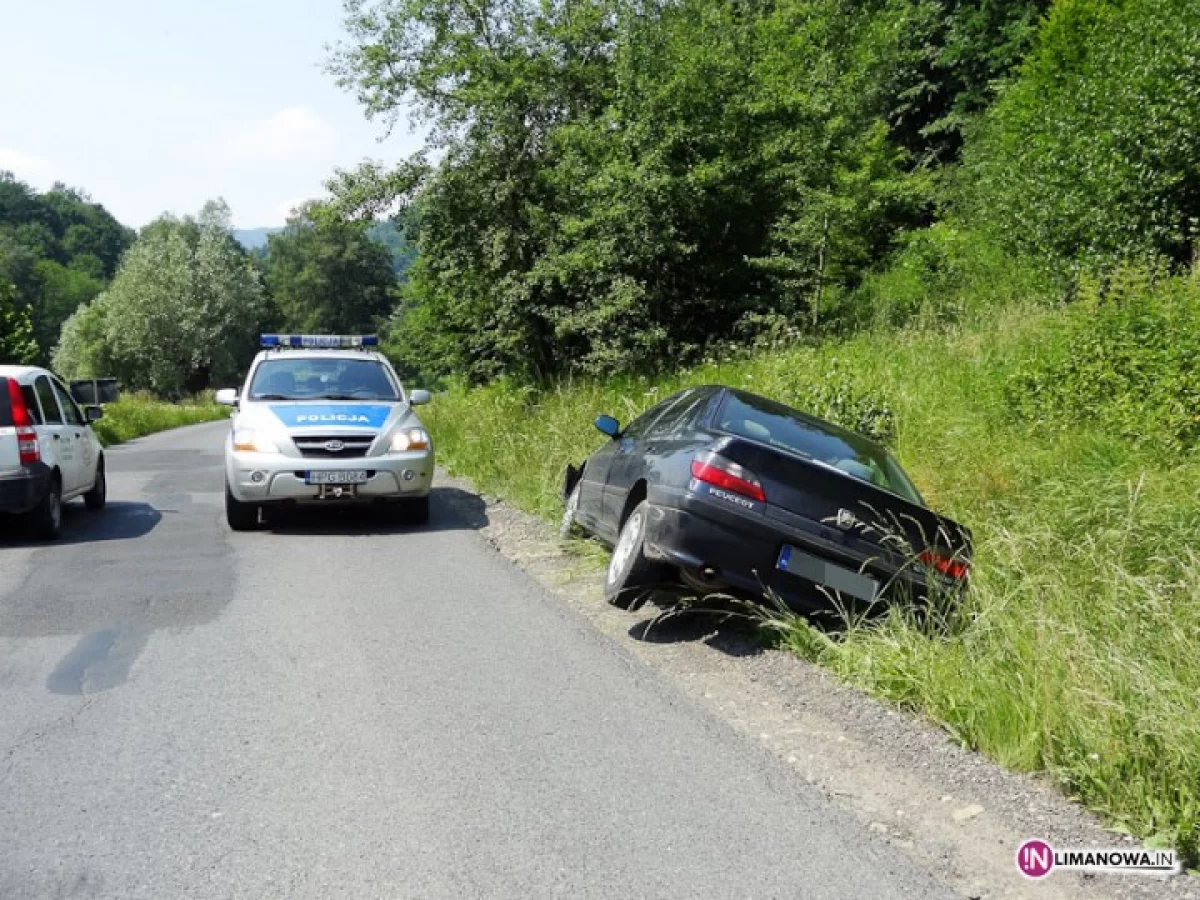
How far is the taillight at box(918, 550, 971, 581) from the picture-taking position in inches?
249

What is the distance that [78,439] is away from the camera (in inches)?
465

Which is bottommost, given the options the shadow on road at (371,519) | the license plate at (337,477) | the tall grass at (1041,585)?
the shadow on road at (371,519)

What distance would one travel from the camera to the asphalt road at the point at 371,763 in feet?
11.9

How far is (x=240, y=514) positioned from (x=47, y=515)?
1.75m

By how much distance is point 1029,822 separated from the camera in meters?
4.14

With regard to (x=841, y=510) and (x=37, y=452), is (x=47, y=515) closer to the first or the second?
(x=37, y=452)

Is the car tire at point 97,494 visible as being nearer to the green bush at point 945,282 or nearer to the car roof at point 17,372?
the car roof at point 17,372

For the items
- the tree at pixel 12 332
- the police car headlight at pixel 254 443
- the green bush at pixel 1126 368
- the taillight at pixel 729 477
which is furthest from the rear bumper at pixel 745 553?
the tree at pixel 12 332

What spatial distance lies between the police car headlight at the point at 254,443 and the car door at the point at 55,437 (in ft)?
5.57

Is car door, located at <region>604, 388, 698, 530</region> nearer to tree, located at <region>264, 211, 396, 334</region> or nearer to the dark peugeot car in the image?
the dark peugeot car

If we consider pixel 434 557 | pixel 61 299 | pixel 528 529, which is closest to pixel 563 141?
pixel 528 529

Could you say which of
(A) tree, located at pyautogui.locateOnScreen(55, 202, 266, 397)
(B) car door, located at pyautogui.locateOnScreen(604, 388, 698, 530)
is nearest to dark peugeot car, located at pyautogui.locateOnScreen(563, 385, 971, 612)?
(B) car door, located at pyautogui.locateOnScreen(604, 388, 698, 530)

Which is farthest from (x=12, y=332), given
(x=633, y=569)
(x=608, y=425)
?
(x=633, y=569)

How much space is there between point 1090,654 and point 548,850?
2.83 metres
